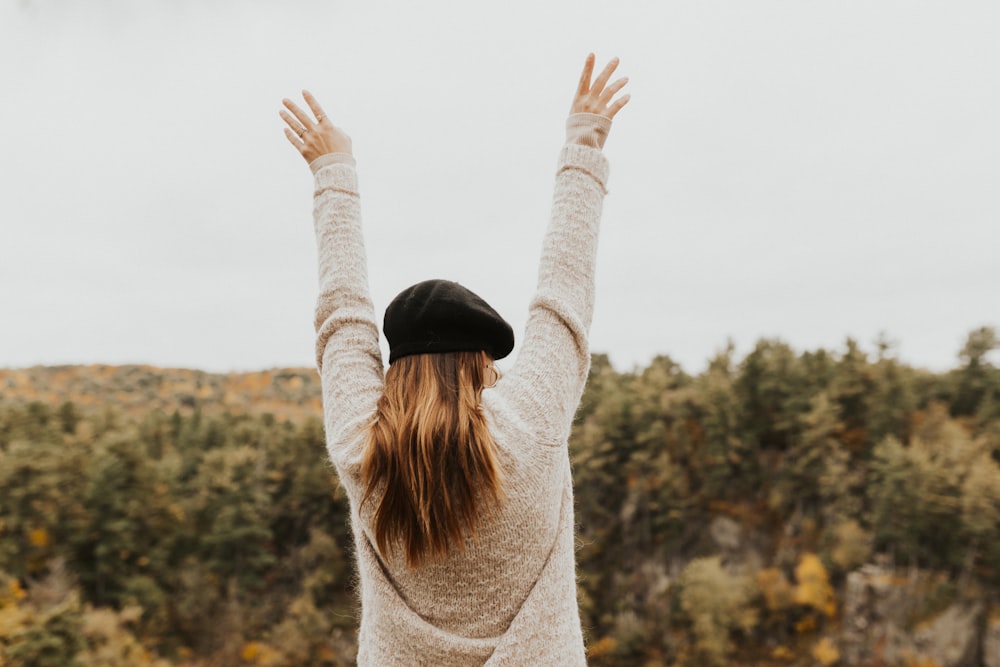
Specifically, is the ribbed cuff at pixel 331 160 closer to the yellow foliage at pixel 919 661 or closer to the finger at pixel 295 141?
the finger at pixel 295 141

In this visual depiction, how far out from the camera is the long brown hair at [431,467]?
1.12 metres

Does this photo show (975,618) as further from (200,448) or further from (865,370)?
(200,448)

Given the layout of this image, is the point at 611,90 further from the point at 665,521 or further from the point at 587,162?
the point at 665,521

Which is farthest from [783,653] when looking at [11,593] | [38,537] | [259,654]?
[38,537]

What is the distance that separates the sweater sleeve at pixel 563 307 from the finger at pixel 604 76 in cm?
14

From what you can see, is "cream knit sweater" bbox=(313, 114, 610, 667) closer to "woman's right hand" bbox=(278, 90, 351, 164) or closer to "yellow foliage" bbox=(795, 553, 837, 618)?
"woman's right hand" bbox=(278, 90, 351, 164)

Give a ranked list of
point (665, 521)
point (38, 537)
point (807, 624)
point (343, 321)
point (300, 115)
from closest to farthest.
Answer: point (343, 321)
point (300, 115)
point (38, 537)
point (807, 624)
point (665, 521)

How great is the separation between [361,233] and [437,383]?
0.45 metres

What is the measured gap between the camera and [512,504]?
3.77 ft

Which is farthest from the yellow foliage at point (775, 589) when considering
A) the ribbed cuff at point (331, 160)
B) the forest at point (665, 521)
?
the ribbed cuff at point (331, 160)

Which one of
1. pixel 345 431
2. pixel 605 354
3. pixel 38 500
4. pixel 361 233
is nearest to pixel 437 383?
pixel 345 431

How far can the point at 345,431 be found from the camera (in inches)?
48.8

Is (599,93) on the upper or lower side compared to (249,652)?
upper

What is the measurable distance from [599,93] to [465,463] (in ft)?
2.74
